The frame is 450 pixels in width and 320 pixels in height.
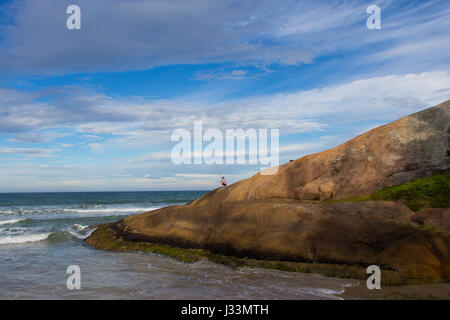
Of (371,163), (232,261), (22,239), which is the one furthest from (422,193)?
(22,239)

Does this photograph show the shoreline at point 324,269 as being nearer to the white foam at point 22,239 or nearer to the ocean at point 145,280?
the ocean at point 145,280

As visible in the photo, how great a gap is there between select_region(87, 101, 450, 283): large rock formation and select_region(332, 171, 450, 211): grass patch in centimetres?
46

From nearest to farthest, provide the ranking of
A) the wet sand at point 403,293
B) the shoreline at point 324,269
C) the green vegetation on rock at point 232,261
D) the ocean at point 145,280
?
the wet sand at point 403,293, the shoreline at point 324,269, the ocean at point 145,280, the green vegetation on rock at point 232,261

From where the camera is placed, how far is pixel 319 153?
12734 millimetres

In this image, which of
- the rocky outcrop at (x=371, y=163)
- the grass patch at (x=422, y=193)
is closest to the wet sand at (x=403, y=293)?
the grass patch at (x=422, y=193)

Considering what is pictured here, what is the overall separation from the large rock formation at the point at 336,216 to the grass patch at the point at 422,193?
458 millimetres

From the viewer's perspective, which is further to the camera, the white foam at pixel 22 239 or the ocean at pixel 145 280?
the white foam at pixel 22 239

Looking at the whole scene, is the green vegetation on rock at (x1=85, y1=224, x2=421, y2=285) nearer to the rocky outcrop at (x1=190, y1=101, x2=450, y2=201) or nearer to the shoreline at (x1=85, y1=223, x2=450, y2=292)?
the shoreline at (x1=85, y1=223, x2=450, y2=292)

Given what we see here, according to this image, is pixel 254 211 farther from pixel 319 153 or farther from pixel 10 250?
pixel 10 250

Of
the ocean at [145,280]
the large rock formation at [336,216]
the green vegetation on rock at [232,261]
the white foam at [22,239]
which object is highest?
the large rock formation at [336,216]

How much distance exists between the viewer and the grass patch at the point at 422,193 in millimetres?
9602

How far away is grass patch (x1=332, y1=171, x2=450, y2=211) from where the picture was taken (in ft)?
31.5
